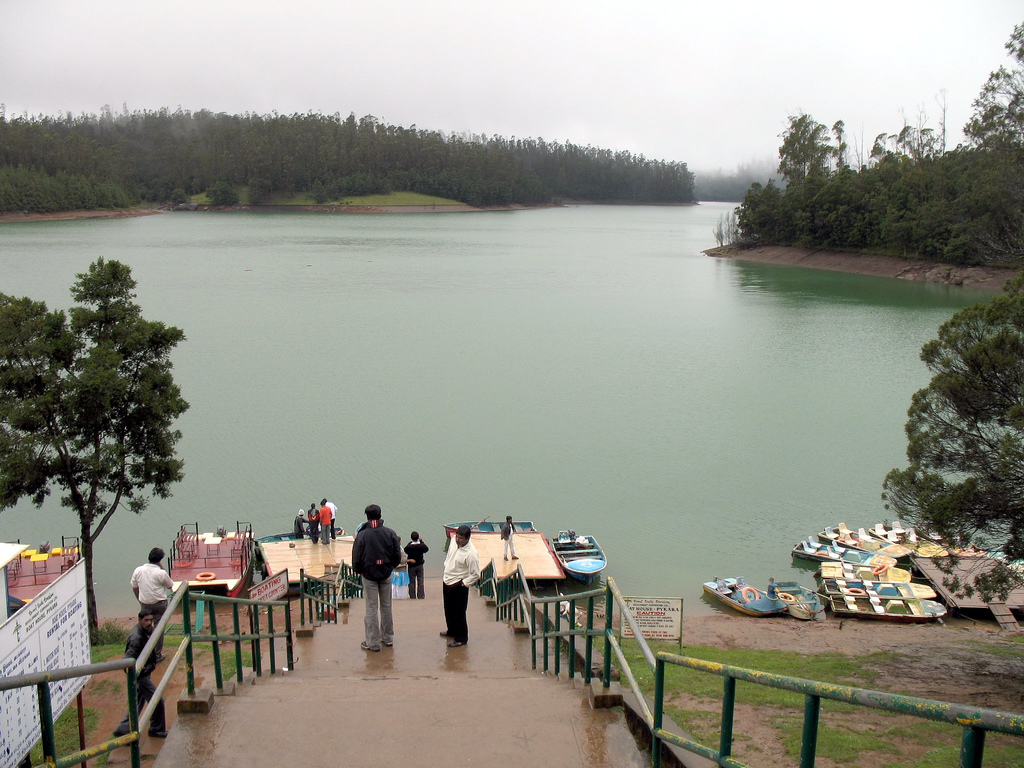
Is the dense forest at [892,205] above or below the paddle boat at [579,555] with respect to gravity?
above

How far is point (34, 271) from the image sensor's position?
212 feet

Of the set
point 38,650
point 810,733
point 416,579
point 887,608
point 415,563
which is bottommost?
point 887,608

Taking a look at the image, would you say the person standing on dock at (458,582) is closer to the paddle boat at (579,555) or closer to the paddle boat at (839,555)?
the paddle boat at (579,555)

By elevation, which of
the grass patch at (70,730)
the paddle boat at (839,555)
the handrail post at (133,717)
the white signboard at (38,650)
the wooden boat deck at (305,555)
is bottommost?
the paddle boat at (839,555)

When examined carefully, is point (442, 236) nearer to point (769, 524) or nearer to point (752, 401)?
point (752, 401)

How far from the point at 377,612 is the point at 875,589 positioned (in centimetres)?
1408

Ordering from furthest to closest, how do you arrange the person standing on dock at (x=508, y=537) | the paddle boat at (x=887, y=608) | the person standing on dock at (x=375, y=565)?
the person standing on dock at (x=508, y=537), the paddle boat at (x=887, y=608), the person standing on dock at (x=375, y=565)

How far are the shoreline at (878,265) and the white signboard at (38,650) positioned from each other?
67.1 metres

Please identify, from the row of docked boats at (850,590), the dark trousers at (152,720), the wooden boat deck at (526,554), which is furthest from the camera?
the wooden boat deck at (526,554)

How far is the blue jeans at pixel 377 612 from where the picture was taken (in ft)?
26.4

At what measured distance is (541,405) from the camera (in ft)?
105

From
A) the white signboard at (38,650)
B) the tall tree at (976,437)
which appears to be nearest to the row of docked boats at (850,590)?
the tall tree at (976,437)

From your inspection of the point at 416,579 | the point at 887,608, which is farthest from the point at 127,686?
the point at 887,608

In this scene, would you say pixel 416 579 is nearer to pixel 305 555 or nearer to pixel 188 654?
pixel 305 555
